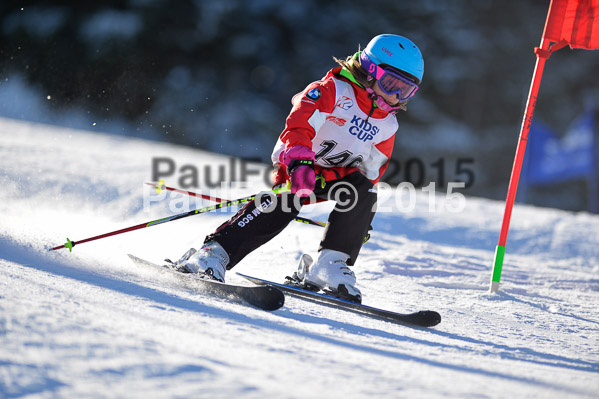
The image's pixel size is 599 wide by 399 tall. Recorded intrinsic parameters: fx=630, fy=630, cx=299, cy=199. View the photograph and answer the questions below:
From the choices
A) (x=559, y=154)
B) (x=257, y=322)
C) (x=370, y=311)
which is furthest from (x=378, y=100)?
(x=559, y=154)

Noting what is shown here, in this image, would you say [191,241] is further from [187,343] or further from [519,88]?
[519,88]

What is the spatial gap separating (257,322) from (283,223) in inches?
32.3

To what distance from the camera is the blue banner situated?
1184cm

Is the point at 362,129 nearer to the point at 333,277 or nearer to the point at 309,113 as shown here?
the point at 309,113

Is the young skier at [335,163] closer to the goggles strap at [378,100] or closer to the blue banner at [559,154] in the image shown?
the goggles strap at [378,100]

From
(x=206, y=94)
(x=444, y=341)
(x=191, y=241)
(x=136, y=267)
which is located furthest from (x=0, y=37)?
(x=444, y=341)

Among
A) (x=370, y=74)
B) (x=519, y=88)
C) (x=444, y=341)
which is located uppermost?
(x=519, y=88)

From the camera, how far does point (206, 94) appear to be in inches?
752

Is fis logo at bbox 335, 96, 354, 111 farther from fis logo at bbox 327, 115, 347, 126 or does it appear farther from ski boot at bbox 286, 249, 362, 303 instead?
ski boot at bbox 286, 249, 362, 303

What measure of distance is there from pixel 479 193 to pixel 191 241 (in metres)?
16.2

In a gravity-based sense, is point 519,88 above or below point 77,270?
above

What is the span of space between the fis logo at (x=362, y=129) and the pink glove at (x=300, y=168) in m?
0.37

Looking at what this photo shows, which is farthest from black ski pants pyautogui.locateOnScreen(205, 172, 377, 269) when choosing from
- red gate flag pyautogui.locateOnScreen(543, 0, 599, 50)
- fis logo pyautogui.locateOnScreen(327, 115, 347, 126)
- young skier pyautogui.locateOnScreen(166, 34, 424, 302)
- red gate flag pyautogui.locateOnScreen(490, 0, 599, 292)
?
red gate flag pyautogui.locateOnScreen(543, 0, 599, 50)

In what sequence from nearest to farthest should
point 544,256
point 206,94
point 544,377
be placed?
point 544,377 < point 544,256 < point 206,94
